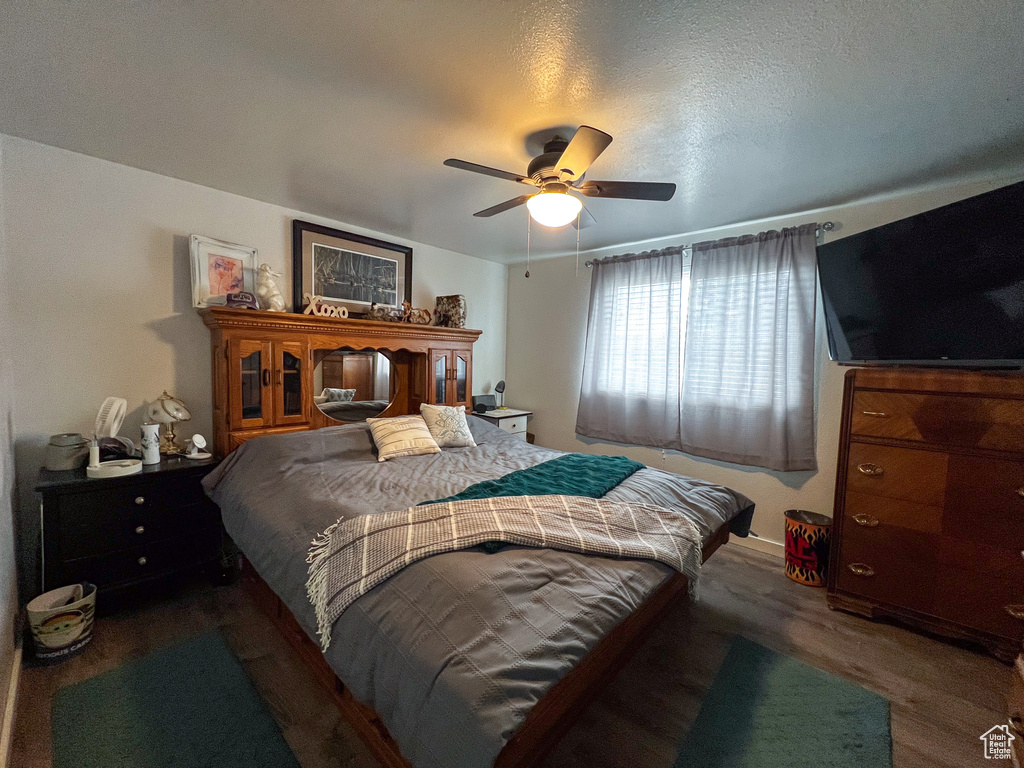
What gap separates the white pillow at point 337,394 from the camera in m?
2.95

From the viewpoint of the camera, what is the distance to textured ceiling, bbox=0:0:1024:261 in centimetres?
120

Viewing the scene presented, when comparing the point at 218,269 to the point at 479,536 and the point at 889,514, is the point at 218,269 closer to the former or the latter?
the point at 479,536

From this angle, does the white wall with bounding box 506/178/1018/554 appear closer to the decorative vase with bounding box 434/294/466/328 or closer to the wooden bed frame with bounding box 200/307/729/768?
the wooden bed frame with bounding box 200/307/729/768

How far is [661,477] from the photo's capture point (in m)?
2.23

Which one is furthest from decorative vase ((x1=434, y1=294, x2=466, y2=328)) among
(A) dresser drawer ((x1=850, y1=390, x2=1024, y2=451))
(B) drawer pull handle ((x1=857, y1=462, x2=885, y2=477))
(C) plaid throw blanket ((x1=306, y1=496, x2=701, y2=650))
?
(B) drawer pull handle ((x1=857, y1=462, x2=885, y2=477))

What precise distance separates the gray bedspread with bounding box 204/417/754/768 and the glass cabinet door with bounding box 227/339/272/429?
0.64 m

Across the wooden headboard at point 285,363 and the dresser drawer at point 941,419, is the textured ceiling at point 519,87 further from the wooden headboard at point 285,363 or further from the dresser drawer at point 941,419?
the dresser drawer at point 941,419

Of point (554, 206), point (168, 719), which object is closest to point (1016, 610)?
point (554, 206)

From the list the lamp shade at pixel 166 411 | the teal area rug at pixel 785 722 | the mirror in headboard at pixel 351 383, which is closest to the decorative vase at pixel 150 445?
the lamp shade at pixel 166 411

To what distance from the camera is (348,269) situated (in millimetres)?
3158

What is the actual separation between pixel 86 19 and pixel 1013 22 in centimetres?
279

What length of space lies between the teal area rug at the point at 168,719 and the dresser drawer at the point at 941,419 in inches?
116

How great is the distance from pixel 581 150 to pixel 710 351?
2.13 m

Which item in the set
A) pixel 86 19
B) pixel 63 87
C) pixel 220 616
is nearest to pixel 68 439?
pixel 220 616
